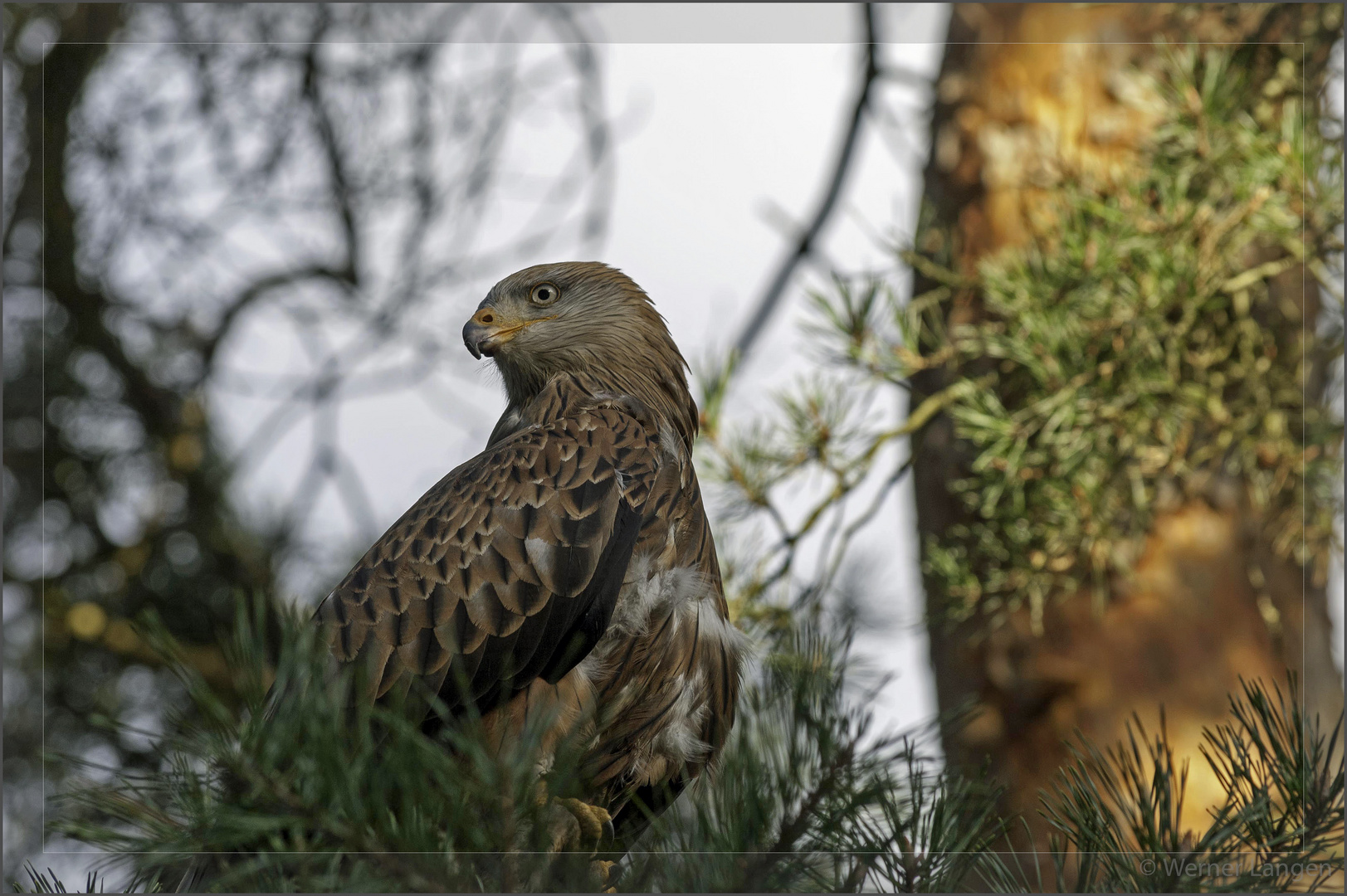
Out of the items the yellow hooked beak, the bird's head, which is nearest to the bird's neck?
the bird's head

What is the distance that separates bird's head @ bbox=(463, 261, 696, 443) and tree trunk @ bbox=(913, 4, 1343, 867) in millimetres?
869

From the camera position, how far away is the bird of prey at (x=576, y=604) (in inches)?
53.4

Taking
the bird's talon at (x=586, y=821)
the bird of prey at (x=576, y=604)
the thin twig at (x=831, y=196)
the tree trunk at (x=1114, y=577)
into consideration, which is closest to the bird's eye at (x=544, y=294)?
the bird of prey at (x=576, y=604)

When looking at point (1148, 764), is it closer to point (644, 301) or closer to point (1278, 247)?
point (1278, 247)

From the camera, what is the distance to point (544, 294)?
5.76 feet

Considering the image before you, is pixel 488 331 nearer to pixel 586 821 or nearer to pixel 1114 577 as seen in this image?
pixel 586 821

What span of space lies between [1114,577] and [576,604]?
1523 millimetres

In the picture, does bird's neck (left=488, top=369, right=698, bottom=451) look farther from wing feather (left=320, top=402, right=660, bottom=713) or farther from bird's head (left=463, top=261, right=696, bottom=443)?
wing feather (left=320, top=402, right=660, bottom=713)

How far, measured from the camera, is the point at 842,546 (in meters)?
2.12

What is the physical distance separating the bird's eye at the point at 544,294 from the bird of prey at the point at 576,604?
25 centimetres

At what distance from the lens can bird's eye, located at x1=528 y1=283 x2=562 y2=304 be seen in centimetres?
175

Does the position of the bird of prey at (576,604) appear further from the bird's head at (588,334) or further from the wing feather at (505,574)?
the bird's head at (588,334)

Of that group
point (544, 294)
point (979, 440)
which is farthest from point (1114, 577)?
point (544, 294)

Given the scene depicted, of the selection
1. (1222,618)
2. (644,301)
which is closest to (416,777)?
(644,301)
